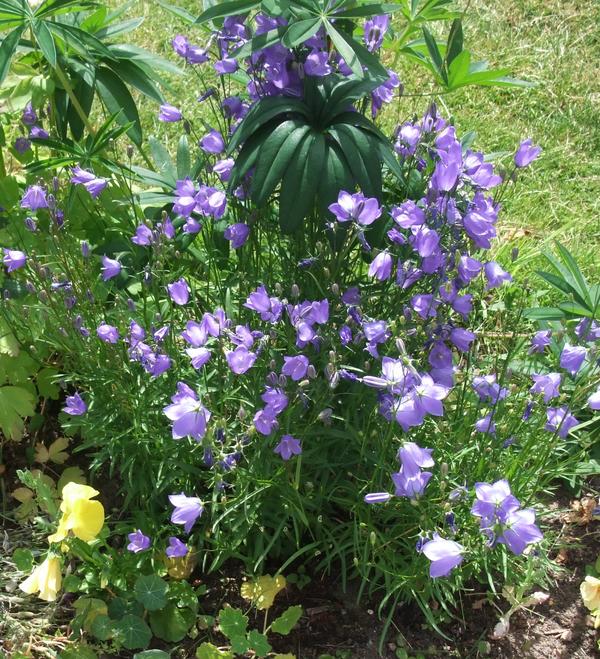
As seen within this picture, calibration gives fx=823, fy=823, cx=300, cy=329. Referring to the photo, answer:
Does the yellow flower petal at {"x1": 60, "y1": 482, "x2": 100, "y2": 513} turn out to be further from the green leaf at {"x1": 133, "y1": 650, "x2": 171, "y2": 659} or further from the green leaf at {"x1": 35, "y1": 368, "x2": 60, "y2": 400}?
the green leaf at {"x1": 35, "y1": 368, "x2": 60, "y2": 400}

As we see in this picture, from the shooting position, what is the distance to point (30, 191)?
202 centimetres

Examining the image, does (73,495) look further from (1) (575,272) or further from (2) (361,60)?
(1) (575,272)

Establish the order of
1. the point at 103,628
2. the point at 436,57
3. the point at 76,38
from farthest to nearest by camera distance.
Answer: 1. the point at 436,57
2. the point at 76,38
3. the point at 103,628

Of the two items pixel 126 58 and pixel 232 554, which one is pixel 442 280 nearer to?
pixel 232 554

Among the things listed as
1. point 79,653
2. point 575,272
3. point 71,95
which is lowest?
point 79,653

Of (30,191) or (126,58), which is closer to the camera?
(30,191)

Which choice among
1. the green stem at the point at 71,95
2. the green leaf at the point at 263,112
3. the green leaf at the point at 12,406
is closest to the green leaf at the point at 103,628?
the green leaf at the point at 12,406

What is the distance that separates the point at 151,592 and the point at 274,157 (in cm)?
109

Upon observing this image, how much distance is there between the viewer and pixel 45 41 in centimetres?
195

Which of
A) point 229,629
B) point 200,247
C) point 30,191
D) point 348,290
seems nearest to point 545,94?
point 200,247

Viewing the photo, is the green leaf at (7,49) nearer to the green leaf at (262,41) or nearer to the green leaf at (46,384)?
the green leaf at (262,41)

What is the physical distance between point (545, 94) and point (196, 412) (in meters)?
3.21

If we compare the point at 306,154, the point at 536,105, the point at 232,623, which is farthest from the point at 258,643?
the point at 536,105

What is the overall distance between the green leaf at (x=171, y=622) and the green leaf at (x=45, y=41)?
4.47 feet
